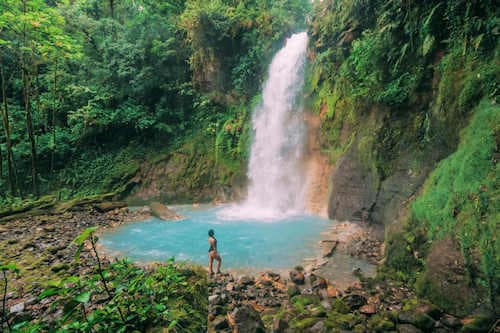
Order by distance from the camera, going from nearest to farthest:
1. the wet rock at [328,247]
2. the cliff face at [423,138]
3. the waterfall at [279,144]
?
the cliff face at [423,138] → the wet rock at [328,247] → the waterfall at [279,144]

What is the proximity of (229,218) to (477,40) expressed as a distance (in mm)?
7742

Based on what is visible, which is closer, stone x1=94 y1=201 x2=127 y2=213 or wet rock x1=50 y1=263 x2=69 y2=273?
wet rock x1=50 y1=263 x2=69 y2=273

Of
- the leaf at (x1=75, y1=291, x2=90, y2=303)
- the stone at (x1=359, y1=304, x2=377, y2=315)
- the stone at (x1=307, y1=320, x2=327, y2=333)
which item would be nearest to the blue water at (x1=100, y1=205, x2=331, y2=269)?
the stone at (x1=359, y1=304, x2=377, y2=315)

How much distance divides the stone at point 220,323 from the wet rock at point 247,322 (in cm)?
8

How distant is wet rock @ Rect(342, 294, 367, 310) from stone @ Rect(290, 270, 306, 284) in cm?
103

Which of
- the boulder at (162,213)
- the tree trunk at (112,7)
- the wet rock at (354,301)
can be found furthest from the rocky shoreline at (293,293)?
the tree trunk at (112,7)

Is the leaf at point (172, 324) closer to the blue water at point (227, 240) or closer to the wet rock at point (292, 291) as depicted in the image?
the wet rock at point (292, 291)

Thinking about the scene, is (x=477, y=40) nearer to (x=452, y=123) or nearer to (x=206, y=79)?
(x=452, y=123)

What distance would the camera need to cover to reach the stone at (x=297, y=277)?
4.27m

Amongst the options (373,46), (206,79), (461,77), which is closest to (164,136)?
(206,79)

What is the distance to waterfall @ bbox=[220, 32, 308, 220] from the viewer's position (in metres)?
10.2

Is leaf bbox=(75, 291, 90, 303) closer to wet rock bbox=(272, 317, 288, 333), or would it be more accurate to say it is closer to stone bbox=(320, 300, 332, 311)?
wet rock bbox=(272, 317, 288, 333)

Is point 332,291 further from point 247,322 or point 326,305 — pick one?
point 247,322

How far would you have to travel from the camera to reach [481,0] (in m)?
4.56
